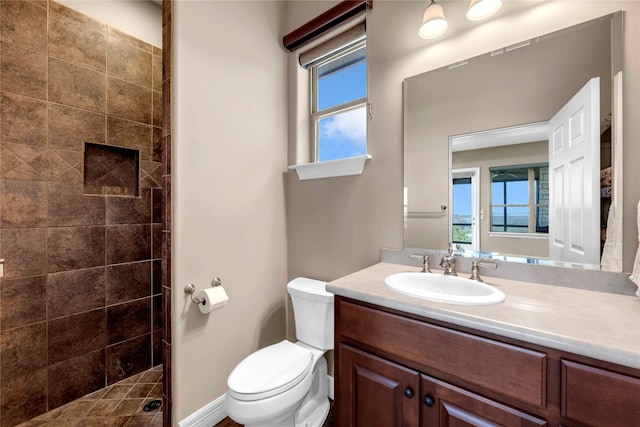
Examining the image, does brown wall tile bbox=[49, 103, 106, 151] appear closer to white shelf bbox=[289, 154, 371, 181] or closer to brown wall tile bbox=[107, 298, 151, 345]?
brown wall tile bbox=[107, 298, 151, 345]

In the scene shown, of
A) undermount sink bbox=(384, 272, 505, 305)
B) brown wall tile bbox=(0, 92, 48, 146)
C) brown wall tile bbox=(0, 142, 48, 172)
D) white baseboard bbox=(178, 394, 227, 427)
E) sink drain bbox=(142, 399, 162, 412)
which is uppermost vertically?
brown wall tile bbox=(0, 92, 48, 146)

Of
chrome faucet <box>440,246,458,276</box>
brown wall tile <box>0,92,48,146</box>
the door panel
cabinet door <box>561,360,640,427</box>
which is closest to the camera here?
cabinet door <box>561,360,640,427</box>

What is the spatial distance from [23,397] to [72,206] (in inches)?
44.6

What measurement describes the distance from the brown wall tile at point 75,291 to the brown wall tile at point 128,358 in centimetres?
37

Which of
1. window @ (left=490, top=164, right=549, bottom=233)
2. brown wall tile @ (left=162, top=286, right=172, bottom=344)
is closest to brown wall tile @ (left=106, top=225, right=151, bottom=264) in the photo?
brown wall tile @ (left=162, top=286, right=172, bottom=344)

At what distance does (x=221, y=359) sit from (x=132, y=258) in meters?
1.08

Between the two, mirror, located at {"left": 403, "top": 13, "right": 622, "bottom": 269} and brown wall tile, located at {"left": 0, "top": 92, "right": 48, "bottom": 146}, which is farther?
brown wall tile, located at {"left": 0, "top": 92, "right": 48, "bottom": 146}

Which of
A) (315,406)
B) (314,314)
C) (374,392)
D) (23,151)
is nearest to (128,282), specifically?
(23,151)

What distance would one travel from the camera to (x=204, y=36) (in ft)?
4.75

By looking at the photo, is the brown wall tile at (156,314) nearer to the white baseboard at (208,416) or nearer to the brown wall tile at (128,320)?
the brown wall tile at (128,320)

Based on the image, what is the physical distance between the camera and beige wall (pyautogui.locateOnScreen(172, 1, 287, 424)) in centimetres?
A: 136

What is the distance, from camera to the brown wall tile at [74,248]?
5.31 ft

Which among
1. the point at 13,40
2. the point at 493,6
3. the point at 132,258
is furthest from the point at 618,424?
the point at 13,40

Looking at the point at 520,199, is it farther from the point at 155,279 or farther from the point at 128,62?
the point at 128,62
